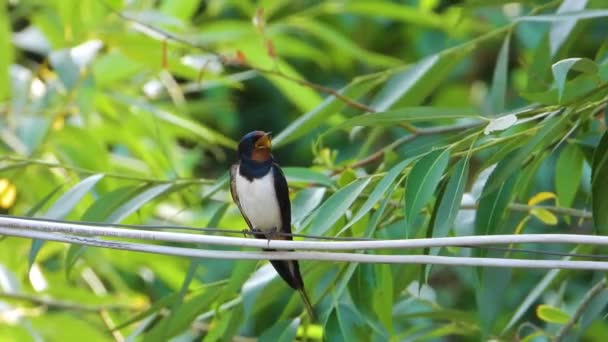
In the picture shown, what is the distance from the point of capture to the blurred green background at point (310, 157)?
74.0 inches

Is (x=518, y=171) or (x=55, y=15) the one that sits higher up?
(x=55, y=15)

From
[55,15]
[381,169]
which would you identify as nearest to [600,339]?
[55,15]

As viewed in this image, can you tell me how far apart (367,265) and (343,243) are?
22.7 inches

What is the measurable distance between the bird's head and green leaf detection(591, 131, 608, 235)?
520 millimetres

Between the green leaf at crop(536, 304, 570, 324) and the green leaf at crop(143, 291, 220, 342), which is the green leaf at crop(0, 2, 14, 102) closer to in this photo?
the green leaf at crop(143, 291, 220, 342)

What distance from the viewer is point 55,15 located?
338 cm

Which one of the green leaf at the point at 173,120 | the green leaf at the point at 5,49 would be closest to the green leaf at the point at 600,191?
the green leaf at the point at 173,120

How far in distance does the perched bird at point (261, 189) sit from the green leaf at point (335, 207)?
0.63ft

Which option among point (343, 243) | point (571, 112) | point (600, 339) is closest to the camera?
point (343, 243)

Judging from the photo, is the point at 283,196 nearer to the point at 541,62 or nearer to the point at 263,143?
the point at 263,143

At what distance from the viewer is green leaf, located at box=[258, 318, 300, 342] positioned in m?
2.09

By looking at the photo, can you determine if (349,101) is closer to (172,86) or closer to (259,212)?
(259,212)

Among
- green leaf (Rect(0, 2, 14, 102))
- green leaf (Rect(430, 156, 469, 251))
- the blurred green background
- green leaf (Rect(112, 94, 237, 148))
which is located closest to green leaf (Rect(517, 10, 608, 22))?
the blurred green background

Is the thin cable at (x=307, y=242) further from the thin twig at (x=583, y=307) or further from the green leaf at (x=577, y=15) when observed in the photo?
the thin twig at (x=583, y=307)
